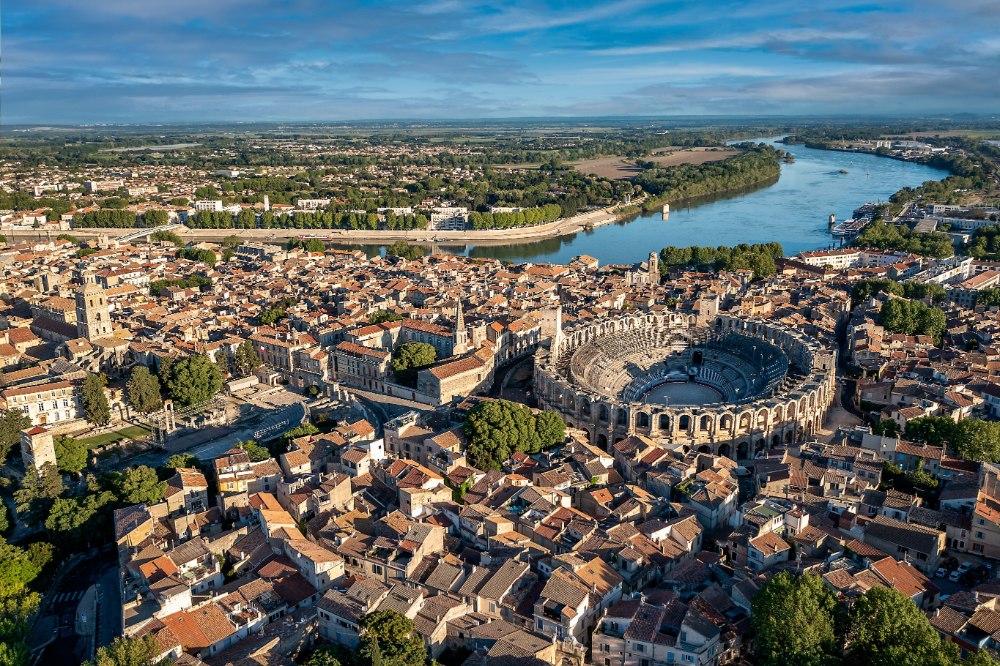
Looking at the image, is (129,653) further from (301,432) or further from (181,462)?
(301,432)

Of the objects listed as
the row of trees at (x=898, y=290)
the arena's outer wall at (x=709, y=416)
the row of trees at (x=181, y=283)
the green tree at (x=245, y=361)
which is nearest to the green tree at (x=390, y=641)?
the arena's outer wall at (x=709, y=416)

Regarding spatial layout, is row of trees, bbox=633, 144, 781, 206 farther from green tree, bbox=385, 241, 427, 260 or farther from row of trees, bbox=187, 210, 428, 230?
green tree, bbox=385, 241, 427, 260

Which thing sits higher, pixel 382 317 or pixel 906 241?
pixel 906 241

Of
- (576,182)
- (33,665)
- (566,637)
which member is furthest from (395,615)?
(576,182)

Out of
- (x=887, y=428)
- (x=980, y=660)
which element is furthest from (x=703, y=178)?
(x=980, y=660)

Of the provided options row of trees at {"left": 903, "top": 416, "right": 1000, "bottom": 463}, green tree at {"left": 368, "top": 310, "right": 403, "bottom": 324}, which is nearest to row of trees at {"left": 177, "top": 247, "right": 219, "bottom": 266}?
green tree at {"left": 368, "top": 310, "right": 403, "bottom": 324}

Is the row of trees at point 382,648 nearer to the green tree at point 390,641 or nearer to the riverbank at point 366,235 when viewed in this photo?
the green tree at point 390,641

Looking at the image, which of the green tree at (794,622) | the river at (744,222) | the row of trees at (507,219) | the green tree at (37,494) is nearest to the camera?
the green tree at (794,622)
